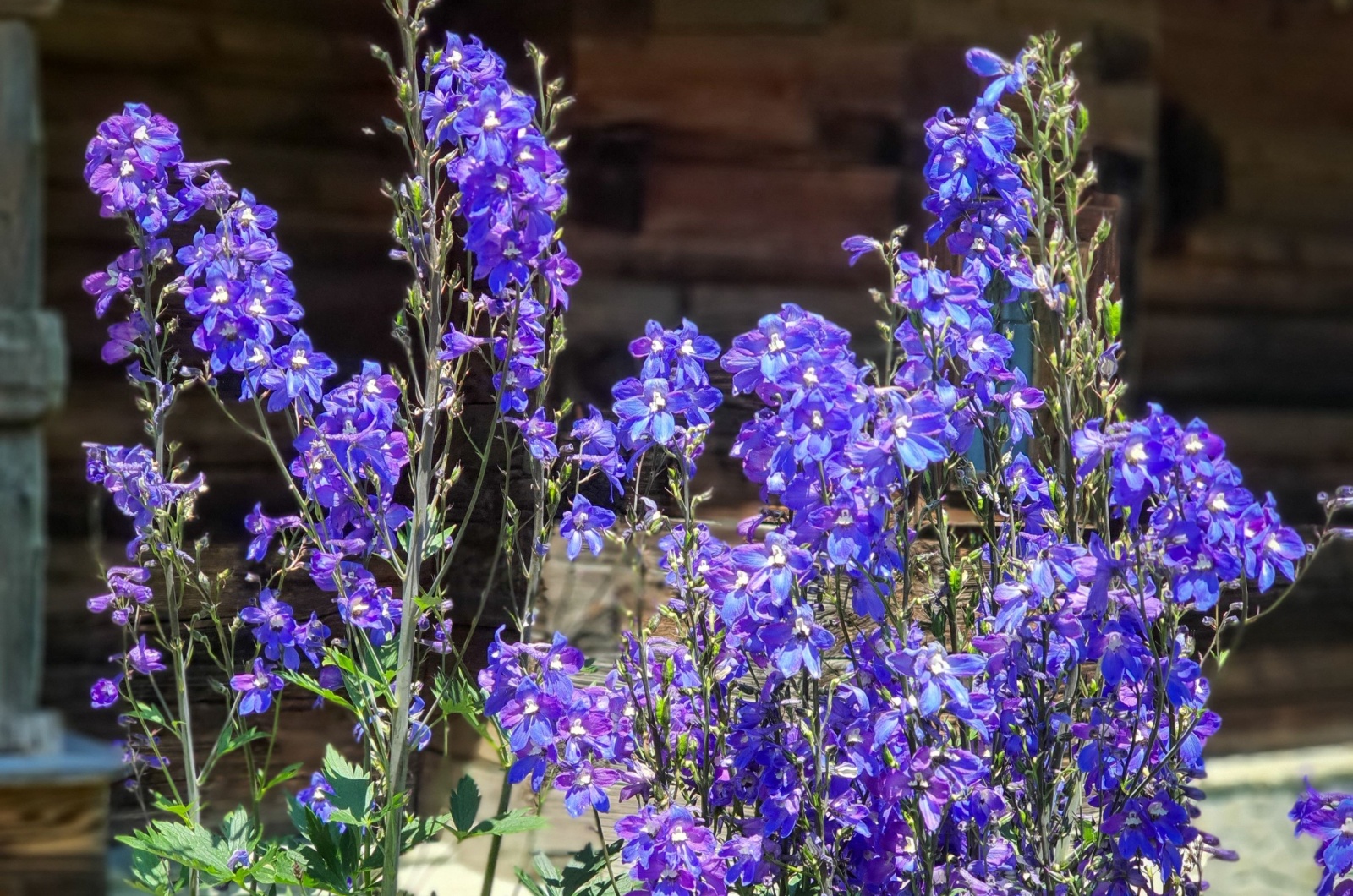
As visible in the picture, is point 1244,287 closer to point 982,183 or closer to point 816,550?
point 982,183

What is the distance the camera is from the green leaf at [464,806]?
6.20ft

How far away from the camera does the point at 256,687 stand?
220cm

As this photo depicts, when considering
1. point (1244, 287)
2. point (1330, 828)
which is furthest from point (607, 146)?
point (1244, 287)

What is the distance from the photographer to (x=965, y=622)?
2000mm

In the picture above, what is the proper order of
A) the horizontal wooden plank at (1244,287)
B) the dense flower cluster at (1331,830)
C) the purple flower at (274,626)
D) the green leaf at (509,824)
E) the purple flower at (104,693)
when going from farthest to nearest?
the horizontal wooden plank at (1244,287) < the purple flower at (104,693) < the purple flower at (274,626) < the dense flower cluster at (1331,830) < the green leaf at (509,824)

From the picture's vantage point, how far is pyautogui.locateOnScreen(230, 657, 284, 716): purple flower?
7.12ft

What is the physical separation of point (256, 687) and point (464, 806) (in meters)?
0.48

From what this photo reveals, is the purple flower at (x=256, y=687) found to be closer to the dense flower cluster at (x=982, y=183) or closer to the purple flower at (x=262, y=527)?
the purple flower at (x=262, y=527)

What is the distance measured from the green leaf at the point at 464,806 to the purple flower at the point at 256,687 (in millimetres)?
399

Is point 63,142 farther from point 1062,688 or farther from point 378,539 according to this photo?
point 1062,688

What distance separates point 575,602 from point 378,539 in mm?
1353

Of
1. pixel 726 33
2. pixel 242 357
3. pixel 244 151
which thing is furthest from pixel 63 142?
pixel 242 357

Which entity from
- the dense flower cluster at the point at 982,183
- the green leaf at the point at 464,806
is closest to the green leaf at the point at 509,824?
the green leaf at the point at 464,806

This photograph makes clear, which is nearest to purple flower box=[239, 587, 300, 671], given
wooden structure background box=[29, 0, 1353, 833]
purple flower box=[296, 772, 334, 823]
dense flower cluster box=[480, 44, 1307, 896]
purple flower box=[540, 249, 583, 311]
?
purple flower box=[296, 772, 334, 823]
